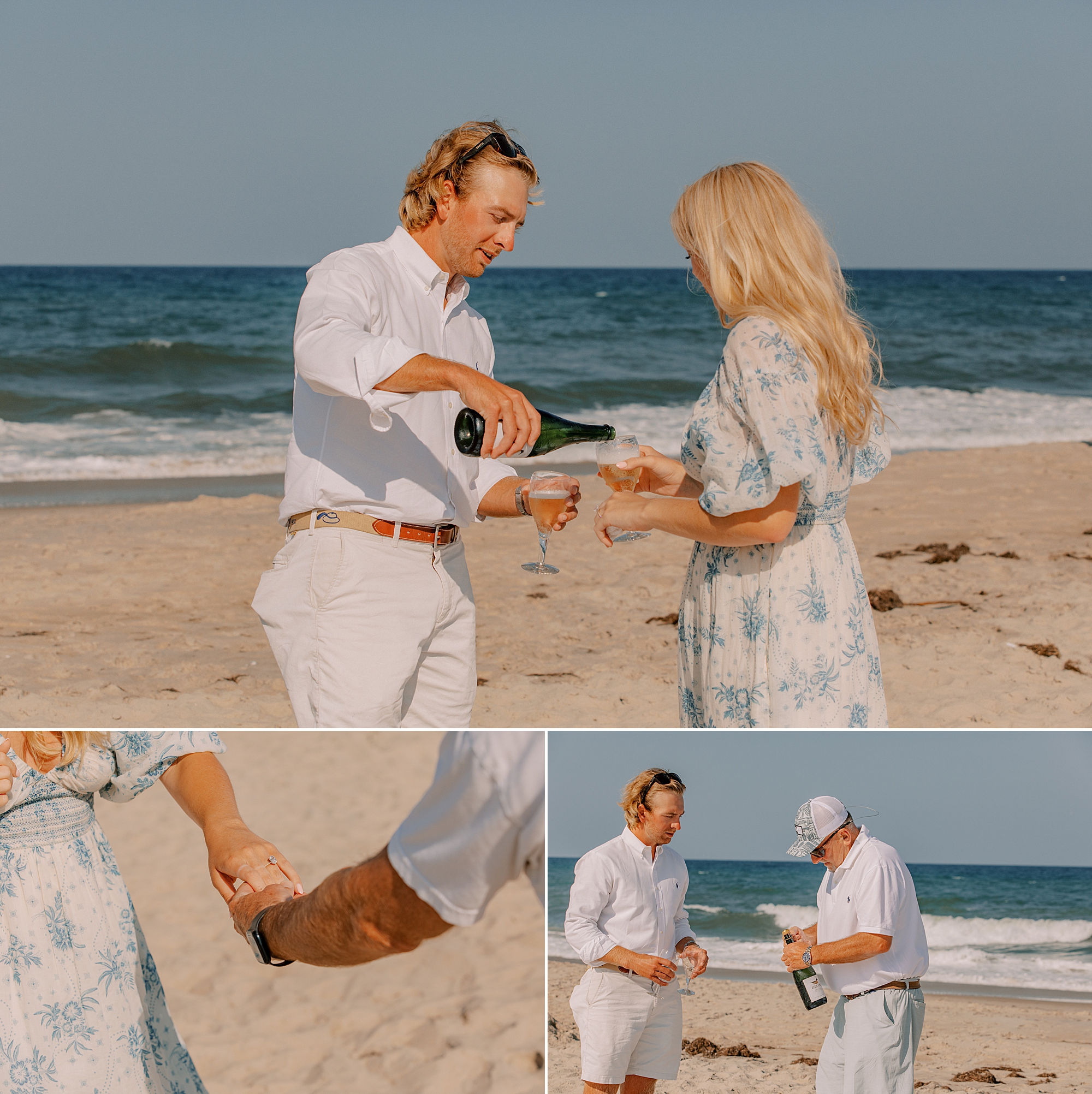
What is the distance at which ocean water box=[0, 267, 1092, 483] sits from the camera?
14.1 meters

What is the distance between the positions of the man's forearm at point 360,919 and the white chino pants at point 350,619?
1014 mm

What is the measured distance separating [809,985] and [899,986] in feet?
0.62

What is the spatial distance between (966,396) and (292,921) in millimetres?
19680

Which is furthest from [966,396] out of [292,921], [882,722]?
[292,921]

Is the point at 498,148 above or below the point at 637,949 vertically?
above

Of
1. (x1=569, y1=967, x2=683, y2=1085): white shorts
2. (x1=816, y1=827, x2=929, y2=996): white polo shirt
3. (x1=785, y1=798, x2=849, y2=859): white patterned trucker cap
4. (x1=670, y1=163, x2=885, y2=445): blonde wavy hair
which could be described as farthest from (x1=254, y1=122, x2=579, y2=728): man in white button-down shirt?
(x1=816, y1=827, x2=929, y2=996): white polo shirt

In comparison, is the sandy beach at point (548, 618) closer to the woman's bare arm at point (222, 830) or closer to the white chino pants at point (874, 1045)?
the white chino pants at point (874, 1045)

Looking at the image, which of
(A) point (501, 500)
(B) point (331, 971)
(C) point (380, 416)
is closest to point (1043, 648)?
(B) point (331, 971)

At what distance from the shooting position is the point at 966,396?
19438 mm

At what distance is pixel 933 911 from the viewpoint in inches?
93.4

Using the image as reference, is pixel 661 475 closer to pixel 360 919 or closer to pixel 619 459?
pixel 619 459

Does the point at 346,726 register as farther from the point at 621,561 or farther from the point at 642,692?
the point at 621,561

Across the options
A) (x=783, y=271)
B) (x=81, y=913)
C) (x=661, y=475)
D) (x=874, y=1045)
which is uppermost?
(x=783, y=271)

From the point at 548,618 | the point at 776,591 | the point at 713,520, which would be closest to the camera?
the point at 713,520
